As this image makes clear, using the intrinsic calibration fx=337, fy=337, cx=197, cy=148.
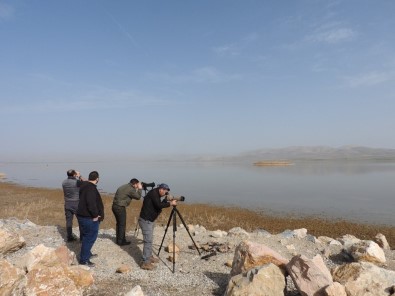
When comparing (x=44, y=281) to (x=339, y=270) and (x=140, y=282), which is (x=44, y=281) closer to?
(x=140, y=282)

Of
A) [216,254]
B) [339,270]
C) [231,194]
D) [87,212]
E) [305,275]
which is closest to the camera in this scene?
[305,275]

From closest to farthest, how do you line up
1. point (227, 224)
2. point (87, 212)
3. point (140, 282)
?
point (140, 282) < point (87, 212) < point (227, 224)

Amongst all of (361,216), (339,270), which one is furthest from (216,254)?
(361,216)

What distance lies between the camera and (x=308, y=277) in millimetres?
6609

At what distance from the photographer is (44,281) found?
6.67 m

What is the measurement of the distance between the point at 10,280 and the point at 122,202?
182 inches

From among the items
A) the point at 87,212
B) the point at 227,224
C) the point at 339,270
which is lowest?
the point at 227,224

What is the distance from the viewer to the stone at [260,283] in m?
6.45

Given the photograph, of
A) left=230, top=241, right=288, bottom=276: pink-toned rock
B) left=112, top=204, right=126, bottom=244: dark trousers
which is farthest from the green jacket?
left=230, top=241, right=288, bottom=276: pink-toned rock

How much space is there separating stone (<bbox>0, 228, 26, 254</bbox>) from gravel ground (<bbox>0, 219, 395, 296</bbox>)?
7.5 inches

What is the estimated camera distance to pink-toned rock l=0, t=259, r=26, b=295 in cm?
637

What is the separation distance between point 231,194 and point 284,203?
694 cm

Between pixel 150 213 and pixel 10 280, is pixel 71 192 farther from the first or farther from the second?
pixel 10 280

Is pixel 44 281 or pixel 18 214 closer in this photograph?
pixel 44 281
